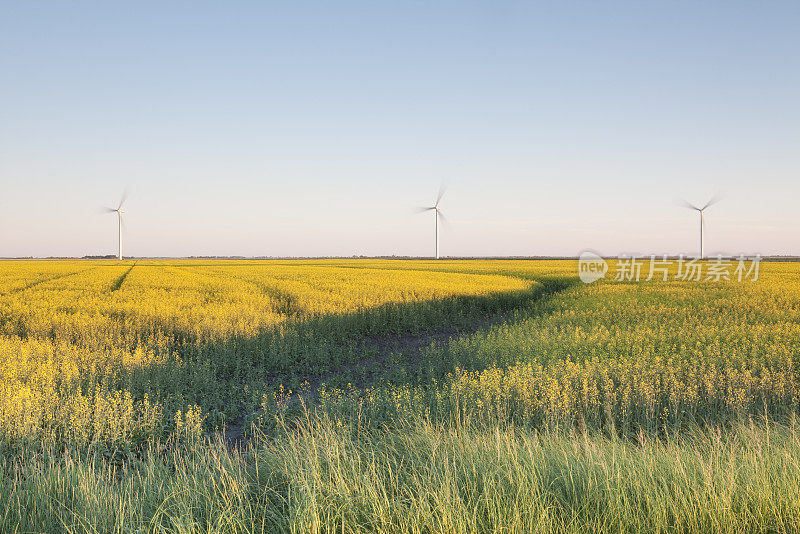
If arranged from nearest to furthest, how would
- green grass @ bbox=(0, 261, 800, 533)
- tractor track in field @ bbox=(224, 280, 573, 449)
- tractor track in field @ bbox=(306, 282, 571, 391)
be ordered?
1. green grass @ bbox=(0, 261, 800, 533)
2. tractor track in field @ bbox=(224, 280, 573, 449)
3. tractor track in field @ bbox=(306, 282, 571, 391)

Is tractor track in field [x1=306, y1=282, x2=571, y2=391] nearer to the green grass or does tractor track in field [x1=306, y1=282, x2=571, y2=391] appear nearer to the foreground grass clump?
the green grass

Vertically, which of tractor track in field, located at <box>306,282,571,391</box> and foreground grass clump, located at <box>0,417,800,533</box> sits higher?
foreground grass clump, located at <box>0,417,800,533</box>

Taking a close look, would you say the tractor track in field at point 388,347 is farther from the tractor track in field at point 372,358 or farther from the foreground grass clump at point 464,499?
the foreground grass clump at point 464,499

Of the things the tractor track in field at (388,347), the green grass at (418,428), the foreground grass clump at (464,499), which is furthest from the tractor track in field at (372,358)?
the foreground grass clump at (464,499)

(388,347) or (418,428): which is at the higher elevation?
(418,428)

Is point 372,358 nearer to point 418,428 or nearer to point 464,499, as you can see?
point 418,428

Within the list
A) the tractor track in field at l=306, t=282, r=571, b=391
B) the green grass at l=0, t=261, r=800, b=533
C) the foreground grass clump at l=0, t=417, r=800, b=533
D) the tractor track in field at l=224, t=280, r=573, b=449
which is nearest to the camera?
the foreground grass clump at l=0, t=417, r=800, b=533

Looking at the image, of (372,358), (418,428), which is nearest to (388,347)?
(372,358)

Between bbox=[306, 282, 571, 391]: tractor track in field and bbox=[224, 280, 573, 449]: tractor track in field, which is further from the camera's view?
bbox=[306, 282, 571, 391]: tractor track in field

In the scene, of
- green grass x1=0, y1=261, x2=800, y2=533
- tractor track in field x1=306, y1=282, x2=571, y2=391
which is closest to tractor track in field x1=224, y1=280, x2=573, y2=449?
tractor track in field x1=306, y1=282, x2=571, y2=391

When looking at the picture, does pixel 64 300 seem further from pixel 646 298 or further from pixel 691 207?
pixel 691 207

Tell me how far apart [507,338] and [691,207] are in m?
63.9

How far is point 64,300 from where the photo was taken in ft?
73.7

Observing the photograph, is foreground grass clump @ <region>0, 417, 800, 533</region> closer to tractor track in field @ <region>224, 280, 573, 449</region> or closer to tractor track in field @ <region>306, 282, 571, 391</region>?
tractor track in field @ <region>224, 280, 573, 449</region>
